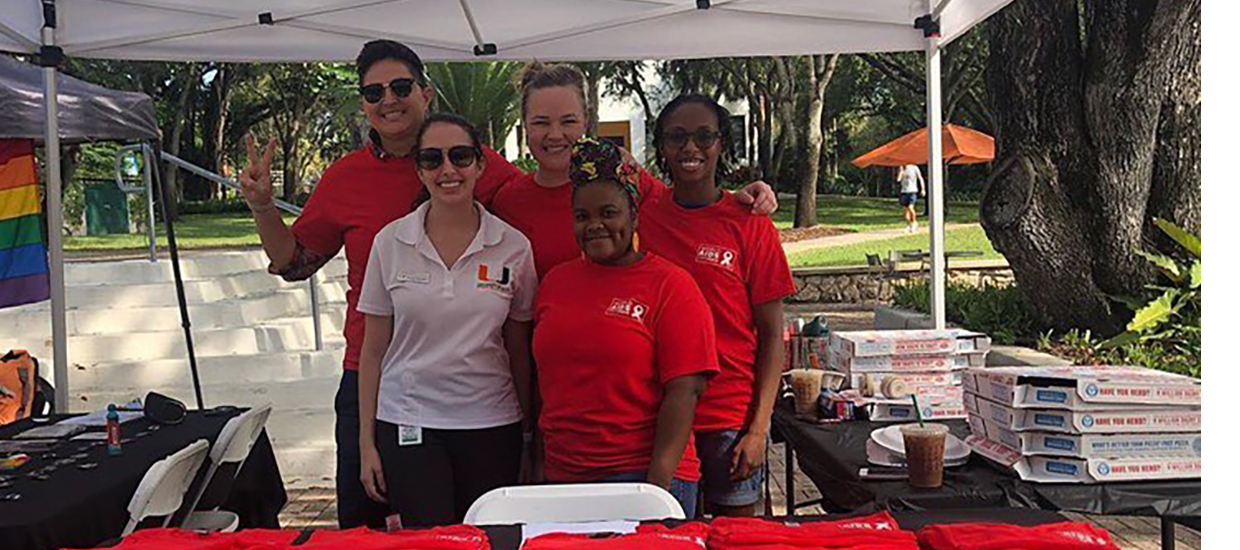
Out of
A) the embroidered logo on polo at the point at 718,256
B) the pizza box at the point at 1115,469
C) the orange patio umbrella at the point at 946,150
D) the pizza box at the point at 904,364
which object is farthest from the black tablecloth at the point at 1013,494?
the orange patio umbrella at the point at 946,150

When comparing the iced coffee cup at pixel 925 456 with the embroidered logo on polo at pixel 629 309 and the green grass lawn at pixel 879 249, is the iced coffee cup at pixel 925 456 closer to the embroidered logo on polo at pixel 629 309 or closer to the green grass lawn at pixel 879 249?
the embroidered logo on polo at pixel 629 309

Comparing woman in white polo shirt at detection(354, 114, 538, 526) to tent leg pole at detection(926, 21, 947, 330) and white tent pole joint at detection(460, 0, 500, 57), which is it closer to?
white tent pole joint at detection(460, 0, 500, 57)

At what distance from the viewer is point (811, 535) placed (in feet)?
5.13

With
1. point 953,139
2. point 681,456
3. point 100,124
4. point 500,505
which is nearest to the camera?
point 500,505

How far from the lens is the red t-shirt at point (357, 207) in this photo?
2658 millimetres

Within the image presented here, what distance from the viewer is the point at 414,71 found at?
267 cm

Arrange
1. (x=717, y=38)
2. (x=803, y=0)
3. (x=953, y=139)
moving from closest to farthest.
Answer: (x=803, y=0), (x=717, y=38), (x=953, y=139)

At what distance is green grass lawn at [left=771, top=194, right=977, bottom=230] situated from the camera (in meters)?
21.2

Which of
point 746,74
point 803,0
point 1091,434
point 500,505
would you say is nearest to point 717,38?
point 803,0

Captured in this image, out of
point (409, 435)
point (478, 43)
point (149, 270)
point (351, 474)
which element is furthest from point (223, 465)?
point (149, 270)

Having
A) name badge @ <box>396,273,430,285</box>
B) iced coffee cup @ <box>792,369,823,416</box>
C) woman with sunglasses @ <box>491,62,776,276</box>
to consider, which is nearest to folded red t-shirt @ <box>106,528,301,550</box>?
name badge @ <box>396,273,430,285</box>

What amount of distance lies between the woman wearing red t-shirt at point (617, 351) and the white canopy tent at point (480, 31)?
236cm

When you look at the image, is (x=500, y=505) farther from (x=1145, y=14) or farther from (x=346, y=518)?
(x=1145, y=14)

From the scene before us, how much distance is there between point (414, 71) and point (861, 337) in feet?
5.51
